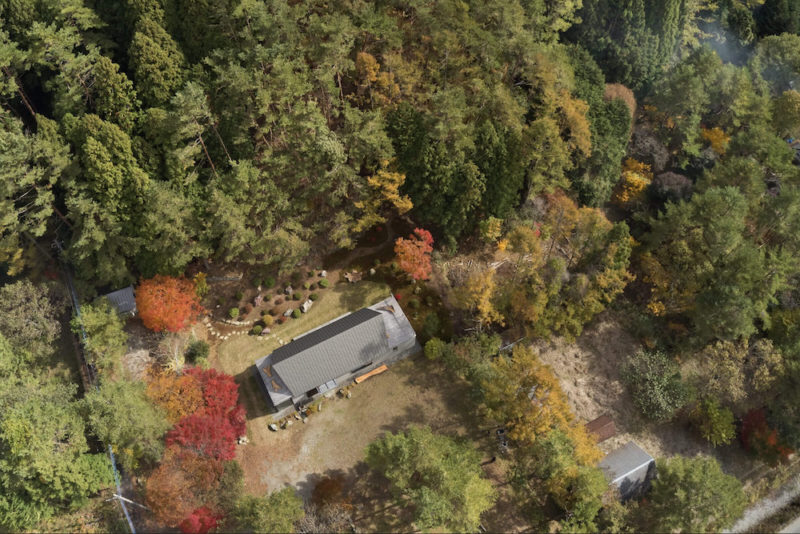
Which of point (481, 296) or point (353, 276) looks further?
point (353, 276)

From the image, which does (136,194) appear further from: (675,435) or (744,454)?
(744,454)

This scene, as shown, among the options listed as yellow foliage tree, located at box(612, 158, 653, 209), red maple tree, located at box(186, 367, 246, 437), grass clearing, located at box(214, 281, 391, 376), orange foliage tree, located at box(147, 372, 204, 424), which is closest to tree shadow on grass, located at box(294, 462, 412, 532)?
red maple tree, located at box(186, 367, 246, 437)

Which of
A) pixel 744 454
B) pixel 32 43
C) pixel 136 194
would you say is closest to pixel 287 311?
pixel 136 194

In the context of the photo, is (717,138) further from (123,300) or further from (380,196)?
(123,300)

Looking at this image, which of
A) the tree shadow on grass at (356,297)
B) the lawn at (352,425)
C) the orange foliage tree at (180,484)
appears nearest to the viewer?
the orange foliage tree at (180,484)

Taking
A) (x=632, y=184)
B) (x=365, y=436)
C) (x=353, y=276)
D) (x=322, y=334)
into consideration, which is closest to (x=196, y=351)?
(x=322, y=334)

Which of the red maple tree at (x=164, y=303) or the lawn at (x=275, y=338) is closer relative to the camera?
the red maple tree at (x=164, y=303)

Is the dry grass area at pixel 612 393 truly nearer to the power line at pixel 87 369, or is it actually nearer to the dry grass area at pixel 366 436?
the dry grass area at pixel 366 436

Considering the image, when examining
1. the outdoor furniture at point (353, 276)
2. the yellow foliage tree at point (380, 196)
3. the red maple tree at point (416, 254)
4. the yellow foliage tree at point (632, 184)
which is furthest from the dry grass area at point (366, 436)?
the yellow foliage tree at point (632, 184)
